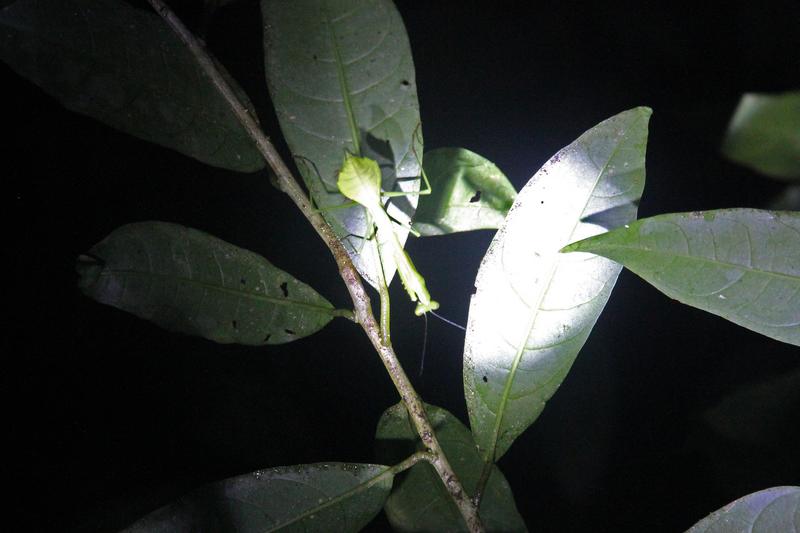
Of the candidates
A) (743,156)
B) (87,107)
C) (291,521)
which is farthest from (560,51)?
(291,521)

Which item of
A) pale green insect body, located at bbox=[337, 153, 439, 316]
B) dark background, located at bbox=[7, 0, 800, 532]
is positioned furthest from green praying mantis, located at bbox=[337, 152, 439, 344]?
dark background, located at bbox=[7, 0, 800, 532]

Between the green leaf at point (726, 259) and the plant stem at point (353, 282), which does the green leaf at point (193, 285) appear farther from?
the green leaf at point (726, 259)

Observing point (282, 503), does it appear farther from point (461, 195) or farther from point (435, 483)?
point (461, 195)

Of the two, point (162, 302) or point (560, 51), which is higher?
point (560, 51)

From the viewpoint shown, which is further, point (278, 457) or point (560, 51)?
point (560, 51)

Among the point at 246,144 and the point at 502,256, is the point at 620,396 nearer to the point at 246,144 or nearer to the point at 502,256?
the point at 502,256

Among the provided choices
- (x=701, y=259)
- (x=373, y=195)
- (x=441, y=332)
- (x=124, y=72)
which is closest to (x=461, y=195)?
(x=373, y=195)

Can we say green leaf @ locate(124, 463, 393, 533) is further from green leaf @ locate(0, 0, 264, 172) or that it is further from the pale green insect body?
green leaf @ locate(0, 0, 264, 172)
